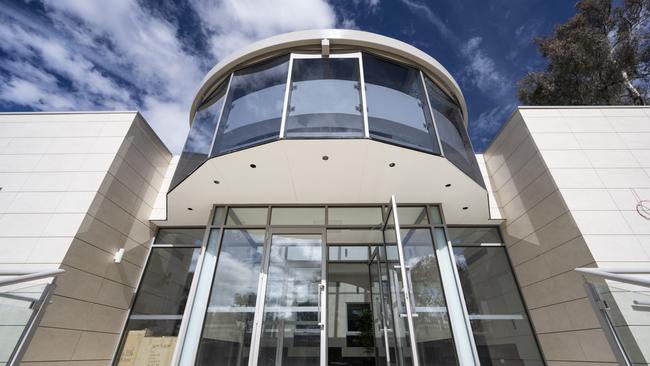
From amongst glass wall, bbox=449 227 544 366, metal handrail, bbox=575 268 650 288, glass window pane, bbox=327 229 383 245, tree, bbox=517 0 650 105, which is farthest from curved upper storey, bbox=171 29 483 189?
tree, bbox=517 0 650 105

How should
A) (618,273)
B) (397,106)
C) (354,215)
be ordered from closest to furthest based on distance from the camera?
(618,273), (397,106), (354,215)

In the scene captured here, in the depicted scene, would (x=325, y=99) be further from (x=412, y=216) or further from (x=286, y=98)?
(x=412, y=216)

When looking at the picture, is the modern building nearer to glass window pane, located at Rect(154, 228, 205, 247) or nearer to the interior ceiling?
the interior ceiling

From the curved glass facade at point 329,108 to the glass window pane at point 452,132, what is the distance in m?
0.02

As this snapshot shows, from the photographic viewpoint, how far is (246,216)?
5.23 metres

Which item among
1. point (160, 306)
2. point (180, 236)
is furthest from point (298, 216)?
point (160, 306)

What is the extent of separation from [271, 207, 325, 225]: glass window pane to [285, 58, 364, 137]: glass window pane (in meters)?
1.99

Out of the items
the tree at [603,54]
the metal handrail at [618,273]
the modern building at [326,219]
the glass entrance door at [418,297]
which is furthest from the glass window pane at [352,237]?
the tree at [603,54]

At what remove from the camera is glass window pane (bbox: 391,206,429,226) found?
500 cm

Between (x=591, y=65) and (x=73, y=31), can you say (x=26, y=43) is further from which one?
(x=591, y=65)

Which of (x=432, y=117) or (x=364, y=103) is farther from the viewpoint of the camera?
(x=432, y=117)

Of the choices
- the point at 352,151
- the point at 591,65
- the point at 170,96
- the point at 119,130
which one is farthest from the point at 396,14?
the point at 591,65

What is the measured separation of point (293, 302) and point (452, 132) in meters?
3.78

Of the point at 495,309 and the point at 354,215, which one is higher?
the point at 354,215
